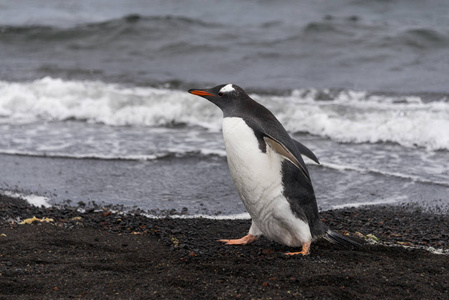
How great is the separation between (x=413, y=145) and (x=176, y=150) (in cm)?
309

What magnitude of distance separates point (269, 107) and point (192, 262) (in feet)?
20.8

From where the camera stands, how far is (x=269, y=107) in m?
9.60

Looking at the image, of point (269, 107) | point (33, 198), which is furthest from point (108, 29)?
point (33, 198)

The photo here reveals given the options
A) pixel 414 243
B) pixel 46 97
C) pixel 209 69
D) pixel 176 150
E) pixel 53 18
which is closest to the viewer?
pixel 414 243

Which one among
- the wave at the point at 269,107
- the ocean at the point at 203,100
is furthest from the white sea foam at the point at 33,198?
the wave at the point at 269,107

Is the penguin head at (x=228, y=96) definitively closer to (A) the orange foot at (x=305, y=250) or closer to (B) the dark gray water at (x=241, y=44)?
(A) the orange foot at (x=305, y=250)

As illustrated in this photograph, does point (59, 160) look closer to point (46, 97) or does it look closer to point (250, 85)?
point (46, 97)

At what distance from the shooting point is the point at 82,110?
981cm

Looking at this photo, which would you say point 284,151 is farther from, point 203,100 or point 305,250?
point 203,100

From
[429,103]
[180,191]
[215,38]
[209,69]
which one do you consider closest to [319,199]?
[180,191]

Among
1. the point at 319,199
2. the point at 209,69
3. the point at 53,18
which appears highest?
the point at 53,18

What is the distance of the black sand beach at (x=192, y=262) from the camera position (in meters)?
3.04

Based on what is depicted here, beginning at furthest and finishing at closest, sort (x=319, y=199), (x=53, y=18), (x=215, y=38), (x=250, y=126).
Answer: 1. (x=53, y=18)
2. (x=215, y=38)
3. (x=319, y=199)
4. (x=250, y=126)

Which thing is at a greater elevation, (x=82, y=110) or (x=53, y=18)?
(x=53, y=18)
